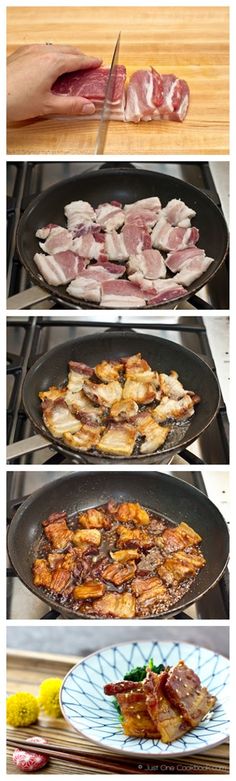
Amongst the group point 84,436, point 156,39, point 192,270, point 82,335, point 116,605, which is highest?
point 156,39

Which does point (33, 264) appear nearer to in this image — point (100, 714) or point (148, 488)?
point (148, 488)

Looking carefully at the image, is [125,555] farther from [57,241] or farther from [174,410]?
[57,241]

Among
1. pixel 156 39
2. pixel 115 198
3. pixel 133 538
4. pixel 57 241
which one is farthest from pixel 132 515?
pixel 156 39

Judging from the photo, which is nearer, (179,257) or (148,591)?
(148,591)

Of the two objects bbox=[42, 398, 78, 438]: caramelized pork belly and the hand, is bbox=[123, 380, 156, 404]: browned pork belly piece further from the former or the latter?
the hand

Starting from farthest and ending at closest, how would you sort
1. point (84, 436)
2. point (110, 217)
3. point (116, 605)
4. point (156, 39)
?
point (156, 39), point (110, 217), point (84, 436), point (116, 605)

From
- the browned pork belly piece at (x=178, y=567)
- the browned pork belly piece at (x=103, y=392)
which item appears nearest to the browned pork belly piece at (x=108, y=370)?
the browned pork belly piece at (x=103, y=392)

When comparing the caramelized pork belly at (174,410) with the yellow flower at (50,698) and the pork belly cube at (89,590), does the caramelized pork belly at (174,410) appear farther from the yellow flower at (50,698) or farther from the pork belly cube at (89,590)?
the yellow flower at (50,698)
